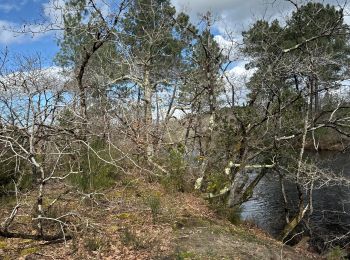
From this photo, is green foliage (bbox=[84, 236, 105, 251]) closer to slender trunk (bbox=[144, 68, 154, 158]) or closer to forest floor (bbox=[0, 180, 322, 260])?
forest floor (bbox=[0, 180, 322, 260])

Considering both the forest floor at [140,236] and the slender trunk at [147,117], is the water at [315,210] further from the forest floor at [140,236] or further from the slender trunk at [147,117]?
the forest floor at [140,236]

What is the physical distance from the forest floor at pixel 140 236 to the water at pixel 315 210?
202 inches

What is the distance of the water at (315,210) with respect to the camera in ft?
45.6

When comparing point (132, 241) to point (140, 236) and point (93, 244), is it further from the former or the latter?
point (93, 244)

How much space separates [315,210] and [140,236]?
10.2 meters

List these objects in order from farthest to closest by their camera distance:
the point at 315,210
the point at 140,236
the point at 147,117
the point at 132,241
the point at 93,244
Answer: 1. the point at 315,210
2. the point at 147,117
3. the point at 140,236
4. the point at 132,241
5. the point at 93,244

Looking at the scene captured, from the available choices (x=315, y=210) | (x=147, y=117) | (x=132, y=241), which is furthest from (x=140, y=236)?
(x=315, y=210)

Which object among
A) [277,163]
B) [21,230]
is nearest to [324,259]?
[277,163]

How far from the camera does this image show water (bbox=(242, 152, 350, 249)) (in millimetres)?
13891

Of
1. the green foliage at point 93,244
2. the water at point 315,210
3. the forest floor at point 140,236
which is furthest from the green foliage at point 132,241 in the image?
the water at point 315,210

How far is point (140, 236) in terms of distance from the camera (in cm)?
725

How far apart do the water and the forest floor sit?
513cm

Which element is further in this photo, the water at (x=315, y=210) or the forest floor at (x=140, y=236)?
the water at (x=315, y=210)

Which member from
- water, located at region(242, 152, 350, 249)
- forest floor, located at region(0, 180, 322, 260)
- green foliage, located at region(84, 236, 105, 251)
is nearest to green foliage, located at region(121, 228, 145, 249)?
forest floor, located at region(0, 180, 322, 260)
